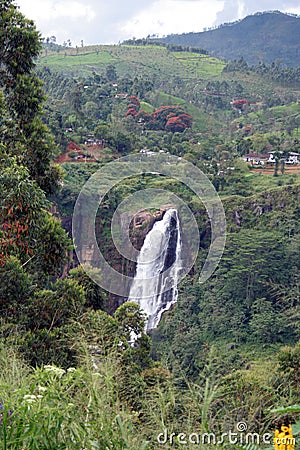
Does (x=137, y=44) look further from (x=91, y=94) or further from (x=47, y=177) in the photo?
(x=47, y=177)

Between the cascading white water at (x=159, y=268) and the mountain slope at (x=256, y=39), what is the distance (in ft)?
242

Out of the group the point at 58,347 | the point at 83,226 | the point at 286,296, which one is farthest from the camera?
the point at 286,296

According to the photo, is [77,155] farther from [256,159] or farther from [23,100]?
[23,100]

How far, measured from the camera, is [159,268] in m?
12.1

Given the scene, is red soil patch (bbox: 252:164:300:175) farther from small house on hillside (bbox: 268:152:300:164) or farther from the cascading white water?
the cascading white water

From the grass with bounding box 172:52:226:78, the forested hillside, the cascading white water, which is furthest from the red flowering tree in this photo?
the cascading white water

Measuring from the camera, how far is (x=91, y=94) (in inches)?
1014

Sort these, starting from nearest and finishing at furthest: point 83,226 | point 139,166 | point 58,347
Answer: point 58,347, point 83,226, point 139,166

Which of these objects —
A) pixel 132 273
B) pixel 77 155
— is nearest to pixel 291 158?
pixel 77 155

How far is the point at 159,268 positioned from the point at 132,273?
1.20 m

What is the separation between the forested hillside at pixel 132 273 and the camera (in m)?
1.66

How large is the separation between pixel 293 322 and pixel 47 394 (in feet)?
32.6

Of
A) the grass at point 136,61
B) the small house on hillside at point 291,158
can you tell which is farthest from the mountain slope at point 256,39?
the small house on hillside at point 291,158

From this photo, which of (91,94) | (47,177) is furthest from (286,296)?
(91,94)
